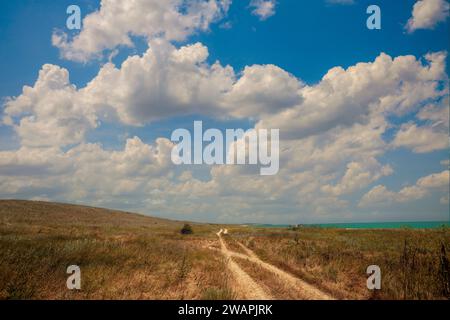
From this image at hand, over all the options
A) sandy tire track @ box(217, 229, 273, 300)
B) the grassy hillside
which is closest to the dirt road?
sandy tire track @ box(217, 229, 273, 300)

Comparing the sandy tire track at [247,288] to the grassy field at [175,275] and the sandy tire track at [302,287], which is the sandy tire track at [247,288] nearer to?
the grassy field at [175,275]

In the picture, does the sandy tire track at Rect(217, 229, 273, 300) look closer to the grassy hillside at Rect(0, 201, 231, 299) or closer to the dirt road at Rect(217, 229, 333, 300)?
the dirt road at Rect(217, 229, 333, 300)

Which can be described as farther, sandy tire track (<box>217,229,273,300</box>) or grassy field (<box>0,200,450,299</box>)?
sandy tire track (<box>217,229,273,300</box>)

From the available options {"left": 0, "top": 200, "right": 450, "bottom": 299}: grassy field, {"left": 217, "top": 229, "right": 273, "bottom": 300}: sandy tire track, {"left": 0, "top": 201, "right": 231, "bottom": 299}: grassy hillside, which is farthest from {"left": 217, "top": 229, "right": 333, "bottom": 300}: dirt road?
{"left": 0, "top": 201, "right": 231, "bottom": 299}: grassy hillside

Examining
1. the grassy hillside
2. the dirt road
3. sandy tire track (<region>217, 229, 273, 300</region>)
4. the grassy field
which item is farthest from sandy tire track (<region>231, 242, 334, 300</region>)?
the grassy hillside

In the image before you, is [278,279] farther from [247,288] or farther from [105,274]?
[105,274]

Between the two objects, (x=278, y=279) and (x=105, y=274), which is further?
(x=278, y=279)


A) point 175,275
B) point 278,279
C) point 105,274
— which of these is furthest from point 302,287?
point 105,274

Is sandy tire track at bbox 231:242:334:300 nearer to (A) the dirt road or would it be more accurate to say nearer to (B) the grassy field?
(A) the dirt road

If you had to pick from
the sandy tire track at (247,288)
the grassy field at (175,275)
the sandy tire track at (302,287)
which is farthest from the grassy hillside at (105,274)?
the sandy tire track at (302,287)

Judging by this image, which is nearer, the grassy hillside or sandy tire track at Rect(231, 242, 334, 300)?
the grassy hillside

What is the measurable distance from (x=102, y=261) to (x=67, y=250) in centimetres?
237
